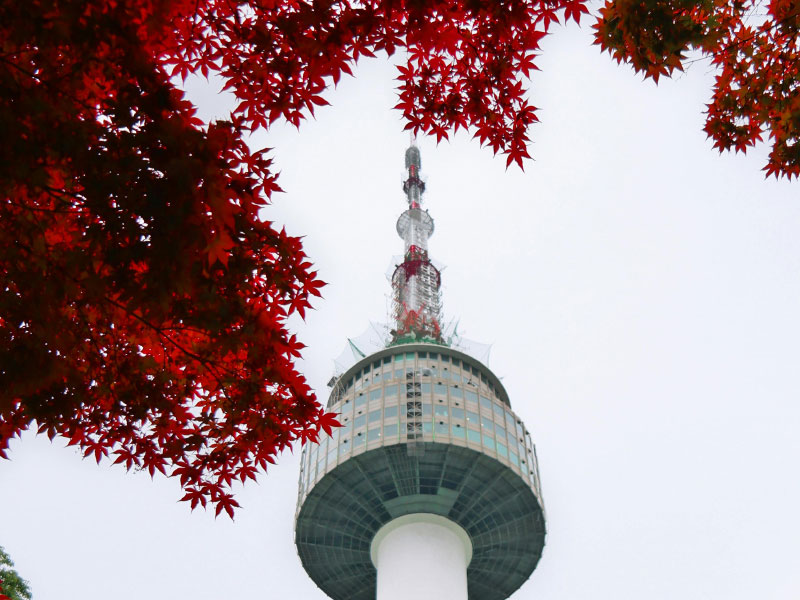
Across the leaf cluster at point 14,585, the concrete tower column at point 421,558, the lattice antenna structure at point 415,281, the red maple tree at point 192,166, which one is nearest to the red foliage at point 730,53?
the red maple tree at point 192,166

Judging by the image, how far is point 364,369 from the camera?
163ft

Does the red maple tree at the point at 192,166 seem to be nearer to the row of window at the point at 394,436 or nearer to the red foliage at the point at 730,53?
the red foliage at the point at 730,53

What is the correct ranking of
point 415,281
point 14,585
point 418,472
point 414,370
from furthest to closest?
point 415,281 < point 414,370 < point 418,472 < point 14,585

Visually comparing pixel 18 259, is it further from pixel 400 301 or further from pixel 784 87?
pixel 400 301

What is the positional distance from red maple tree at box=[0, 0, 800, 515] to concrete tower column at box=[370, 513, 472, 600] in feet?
113

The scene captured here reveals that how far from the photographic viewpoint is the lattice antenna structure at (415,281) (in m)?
53.7

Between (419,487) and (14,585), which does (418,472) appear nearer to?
(419,487)

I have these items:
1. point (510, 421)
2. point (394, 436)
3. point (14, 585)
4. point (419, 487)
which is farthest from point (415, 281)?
point (14, 585)

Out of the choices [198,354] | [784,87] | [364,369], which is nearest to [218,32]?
[198,354]

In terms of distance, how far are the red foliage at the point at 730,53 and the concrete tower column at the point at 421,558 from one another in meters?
35.8

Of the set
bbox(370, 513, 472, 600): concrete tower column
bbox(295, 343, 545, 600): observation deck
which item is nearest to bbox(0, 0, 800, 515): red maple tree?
bbox(295, 343, 545, 600): observation deck

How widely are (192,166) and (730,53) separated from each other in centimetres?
681

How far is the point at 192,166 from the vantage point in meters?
6.04

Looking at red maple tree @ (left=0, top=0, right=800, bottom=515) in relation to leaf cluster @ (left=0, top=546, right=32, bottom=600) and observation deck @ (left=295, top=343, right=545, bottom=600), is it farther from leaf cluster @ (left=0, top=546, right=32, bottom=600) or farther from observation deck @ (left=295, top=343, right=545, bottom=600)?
observation deck @ (left=295, top=343, right=545, bottom=600)
